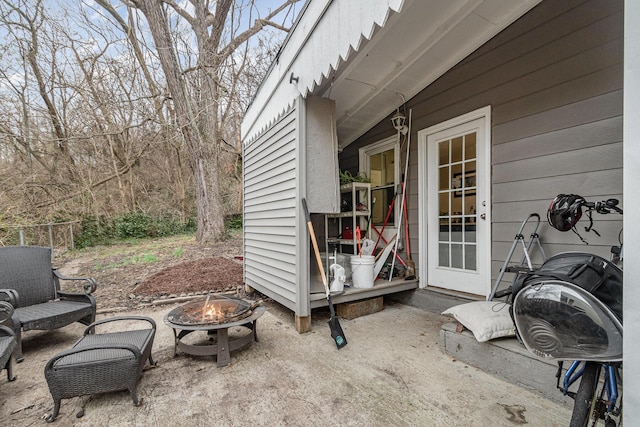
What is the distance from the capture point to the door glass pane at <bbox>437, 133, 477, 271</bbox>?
3221 mm

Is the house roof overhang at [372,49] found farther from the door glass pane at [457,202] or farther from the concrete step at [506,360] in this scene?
the concrete step at [506,360]

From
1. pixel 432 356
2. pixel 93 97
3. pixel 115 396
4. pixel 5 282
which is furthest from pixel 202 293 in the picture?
pixel 93 97

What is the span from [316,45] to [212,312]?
2.36 meters

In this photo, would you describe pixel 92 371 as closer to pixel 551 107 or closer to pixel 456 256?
pixel 456 256

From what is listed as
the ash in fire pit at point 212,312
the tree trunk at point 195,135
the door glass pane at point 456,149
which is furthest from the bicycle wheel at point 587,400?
the tree trunk at point 195,135

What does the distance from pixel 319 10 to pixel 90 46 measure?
8.41 m

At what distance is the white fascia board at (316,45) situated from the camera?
5.84 feet

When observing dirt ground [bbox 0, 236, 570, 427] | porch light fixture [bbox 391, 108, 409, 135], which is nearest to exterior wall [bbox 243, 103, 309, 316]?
dirt ground [bbox 0, 236, 570, 427]

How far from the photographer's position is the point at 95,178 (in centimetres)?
933

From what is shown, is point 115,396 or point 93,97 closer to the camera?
point 115,396

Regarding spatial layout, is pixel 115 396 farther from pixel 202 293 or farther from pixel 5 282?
pixel 202 293

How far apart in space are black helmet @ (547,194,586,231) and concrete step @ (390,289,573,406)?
921mm

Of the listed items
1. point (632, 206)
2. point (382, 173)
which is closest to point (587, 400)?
point (632, 206)

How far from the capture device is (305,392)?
195 centimetres
